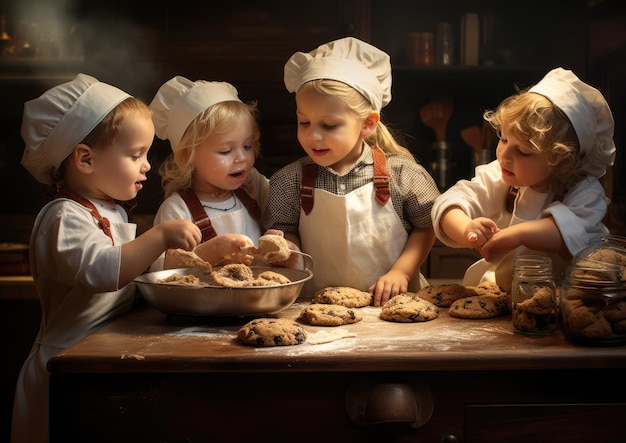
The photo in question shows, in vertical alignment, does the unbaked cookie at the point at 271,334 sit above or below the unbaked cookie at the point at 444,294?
below

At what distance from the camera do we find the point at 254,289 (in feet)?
4.24

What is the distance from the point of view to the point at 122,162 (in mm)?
1553

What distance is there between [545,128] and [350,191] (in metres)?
0.49

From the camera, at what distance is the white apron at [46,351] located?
1.52m

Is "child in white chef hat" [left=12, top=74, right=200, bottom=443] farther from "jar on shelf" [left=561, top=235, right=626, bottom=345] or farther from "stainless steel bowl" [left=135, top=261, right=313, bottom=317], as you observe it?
"jar on shelf" [left=561, top=235, right=626, bottom=345]

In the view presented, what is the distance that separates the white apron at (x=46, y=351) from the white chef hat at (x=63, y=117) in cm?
13

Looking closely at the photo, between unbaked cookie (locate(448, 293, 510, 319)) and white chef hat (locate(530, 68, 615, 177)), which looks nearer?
unbaked cookie (locate(448, 293, 510, 319))

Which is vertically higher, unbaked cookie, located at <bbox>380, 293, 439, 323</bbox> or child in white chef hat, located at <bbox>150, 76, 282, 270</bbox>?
child in white chef hat, located at <bbox>150, 76, 282, 270</bbox>

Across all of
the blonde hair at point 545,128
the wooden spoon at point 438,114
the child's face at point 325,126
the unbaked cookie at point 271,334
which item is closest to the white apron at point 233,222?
the child's face at point 325,126

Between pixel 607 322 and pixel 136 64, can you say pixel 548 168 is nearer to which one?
pixel 607 322

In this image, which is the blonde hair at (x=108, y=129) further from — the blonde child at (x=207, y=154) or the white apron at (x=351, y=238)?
the white apron at (x=351, y=238)

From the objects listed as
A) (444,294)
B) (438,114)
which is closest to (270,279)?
(444,294)

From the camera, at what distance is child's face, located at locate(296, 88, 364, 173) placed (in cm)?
169

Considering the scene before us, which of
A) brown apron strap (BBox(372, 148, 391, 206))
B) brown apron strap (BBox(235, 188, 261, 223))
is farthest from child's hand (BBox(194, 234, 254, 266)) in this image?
brown apron strap (BBox(372, 148, 391, 206))
